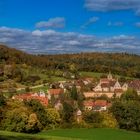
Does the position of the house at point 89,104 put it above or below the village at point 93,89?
below

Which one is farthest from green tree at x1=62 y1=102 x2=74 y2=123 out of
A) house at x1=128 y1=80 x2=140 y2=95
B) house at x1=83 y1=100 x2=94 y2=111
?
house at x1=128 y1=80 x2=140 y2=95

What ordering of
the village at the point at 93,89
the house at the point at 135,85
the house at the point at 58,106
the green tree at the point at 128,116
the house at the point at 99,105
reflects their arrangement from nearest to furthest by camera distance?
the green tree at the point at 128,116, the house at the point at 58,106, the house at the point at 99,105, the village at the point at 93,89, the house at the point at 135,85

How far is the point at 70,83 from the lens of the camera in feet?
433

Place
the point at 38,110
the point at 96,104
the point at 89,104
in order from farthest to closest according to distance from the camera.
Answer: the point at 89,104 < the point at 96,104 < the point at 38,110

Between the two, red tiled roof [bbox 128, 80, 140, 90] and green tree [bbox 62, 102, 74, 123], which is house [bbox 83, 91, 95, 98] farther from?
green tree [bbox 62, 102, 74, 123]

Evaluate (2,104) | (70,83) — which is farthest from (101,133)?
(70,83)

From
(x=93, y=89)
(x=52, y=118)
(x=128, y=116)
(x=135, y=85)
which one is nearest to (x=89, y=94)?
(x=93, y=89)

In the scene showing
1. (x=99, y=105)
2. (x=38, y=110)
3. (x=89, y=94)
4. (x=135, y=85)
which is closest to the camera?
(x=38, y=110)

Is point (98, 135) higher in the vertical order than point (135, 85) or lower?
lower

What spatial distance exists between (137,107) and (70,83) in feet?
208

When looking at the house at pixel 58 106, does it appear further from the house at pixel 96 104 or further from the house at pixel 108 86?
the house at pixel 108 86

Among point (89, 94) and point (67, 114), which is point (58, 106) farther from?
point (89, 94)

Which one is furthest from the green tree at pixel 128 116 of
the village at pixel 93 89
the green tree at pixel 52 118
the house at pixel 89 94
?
the house at pixel 89 94

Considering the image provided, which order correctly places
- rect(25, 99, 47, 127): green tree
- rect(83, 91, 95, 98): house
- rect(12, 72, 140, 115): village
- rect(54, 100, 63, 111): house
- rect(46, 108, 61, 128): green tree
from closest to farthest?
1. rect(25, 99, 47, 127): green tree
2. rect(46, 108, 61, 128): green tree
3. rect(54, 100, 63, 111): house
4. rect(12, 72, 140, 115): village
5. rect(83, 91, 95, 98): house
